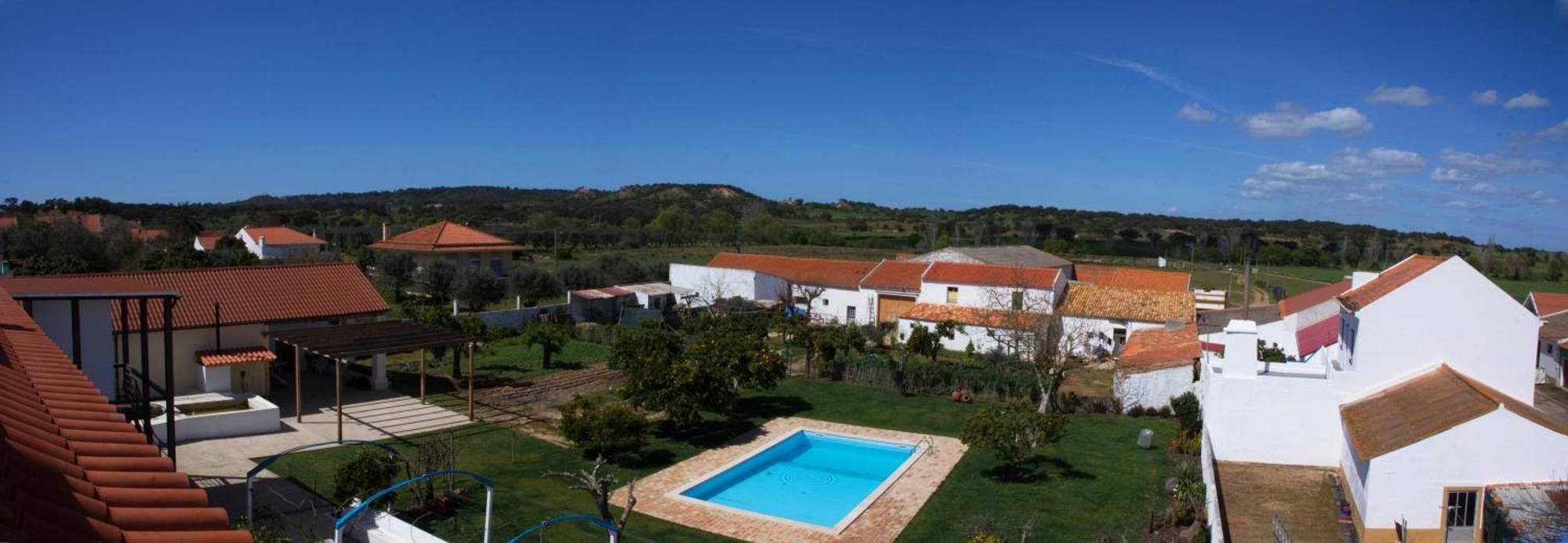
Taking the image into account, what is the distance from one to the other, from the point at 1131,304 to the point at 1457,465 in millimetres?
21256

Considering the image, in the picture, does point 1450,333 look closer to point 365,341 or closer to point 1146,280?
point 365,341

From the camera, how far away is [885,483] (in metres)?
17.4

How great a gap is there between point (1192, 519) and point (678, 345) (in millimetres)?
12384

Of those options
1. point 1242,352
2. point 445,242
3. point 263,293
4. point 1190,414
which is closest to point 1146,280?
point 1190,414

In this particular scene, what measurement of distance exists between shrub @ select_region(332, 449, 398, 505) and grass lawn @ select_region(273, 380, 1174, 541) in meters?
0.98

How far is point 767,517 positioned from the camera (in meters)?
15.4

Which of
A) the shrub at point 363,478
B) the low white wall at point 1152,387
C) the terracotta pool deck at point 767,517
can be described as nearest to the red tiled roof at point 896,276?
the low white wall at point 1152,387

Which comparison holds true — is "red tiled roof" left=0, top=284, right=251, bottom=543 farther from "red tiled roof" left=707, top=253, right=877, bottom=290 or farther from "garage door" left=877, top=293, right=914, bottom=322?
"red tiled roof" left=707, top=253, right=877, bottom=290

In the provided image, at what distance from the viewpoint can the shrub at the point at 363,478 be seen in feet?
45.1

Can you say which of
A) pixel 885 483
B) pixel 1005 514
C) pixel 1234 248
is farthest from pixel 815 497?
pixel 1234 248

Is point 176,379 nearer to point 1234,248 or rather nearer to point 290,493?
point 290,493

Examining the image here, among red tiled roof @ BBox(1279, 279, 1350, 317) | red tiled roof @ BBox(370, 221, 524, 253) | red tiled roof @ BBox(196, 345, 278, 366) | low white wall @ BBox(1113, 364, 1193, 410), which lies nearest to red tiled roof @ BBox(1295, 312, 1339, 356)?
red tiled roof @ BBox(1279, 279, 1350, 317)

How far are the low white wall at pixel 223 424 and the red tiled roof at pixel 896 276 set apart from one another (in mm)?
25208

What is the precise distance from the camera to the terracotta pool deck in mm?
14633
